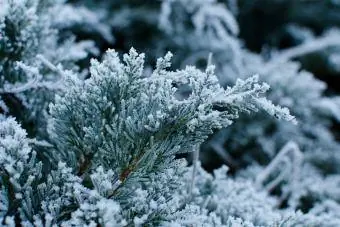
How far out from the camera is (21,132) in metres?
1.07

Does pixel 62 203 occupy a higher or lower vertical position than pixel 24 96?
lower

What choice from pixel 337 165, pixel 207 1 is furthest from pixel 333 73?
pixel 207 1

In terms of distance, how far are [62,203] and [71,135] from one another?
17cm

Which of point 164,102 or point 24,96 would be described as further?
point 24,96

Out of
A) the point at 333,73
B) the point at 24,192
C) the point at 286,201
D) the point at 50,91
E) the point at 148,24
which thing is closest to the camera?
the point at 24,192

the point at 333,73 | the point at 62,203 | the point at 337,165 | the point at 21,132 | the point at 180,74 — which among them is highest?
the point at 333,73

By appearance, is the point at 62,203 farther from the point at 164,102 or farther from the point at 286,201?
the point at 286,201

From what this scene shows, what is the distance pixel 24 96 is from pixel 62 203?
18.4 inches

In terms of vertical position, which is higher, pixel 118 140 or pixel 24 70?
pixel 24 70

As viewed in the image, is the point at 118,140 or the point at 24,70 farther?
the point at 24,70

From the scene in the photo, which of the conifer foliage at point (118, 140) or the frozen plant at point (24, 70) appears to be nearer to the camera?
the conifer foliage at point (118, 140)

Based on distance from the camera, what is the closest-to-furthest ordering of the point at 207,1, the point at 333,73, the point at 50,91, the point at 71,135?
1. the point at 71,135
2. the point at 50,91
3. the point at 207,1
4. the point at 333,73

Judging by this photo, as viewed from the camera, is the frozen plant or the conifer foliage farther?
the frozen plant

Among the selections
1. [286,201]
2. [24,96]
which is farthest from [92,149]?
[286,201]
